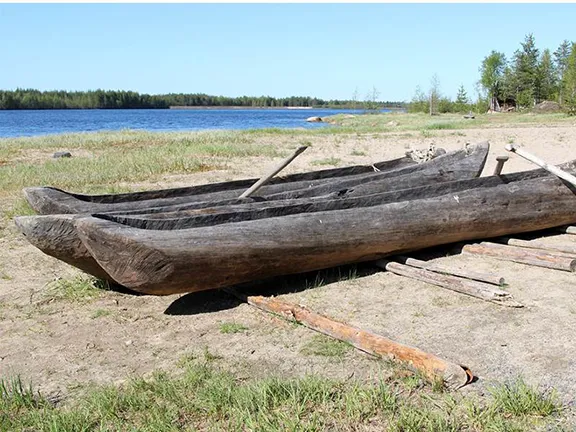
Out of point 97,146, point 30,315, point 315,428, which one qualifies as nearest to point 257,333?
point 315,428

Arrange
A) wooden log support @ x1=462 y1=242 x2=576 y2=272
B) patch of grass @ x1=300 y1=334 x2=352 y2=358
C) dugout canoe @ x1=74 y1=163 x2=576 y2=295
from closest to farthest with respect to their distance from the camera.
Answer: patch of grass @ x1=300 y1=334 x2=352 y2=358, dugout canoe @ x1=74 y1=163 x2=576 y2=295, wooden log support @ x1=462 y1=242 x2=576 y2=272

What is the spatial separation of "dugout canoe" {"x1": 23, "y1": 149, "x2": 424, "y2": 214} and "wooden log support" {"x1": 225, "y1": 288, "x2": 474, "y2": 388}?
1.92 metres

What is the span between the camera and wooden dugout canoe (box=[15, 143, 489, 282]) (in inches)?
175

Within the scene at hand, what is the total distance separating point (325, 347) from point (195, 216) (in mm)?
1573

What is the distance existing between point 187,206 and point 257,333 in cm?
189

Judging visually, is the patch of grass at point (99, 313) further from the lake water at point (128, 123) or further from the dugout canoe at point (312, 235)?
the lake water at point (128, 123)

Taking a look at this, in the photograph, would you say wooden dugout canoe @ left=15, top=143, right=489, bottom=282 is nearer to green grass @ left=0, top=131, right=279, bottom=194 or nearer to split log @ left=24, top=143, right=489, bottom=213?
split log @ left=24, top=143, right=489, bottom=213

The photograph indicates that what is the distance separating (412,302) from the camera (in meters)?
4.66

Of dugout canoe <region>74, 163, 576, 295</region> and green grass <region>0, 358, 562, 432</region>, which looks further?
dugout canoe <region>74, 163, 576, 295</region>

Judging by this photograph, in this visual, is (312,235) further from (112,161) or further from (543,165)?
(112,161)

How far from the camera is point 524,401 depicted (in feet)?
9.52

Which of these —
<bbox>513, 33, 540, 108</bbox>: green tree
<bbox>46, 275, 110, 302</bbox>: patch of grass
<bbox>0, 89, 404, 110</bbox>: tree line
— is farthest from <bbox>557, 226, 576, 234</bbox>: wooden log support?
<bbox>0, 89, 404, 110</bbox>: tree line

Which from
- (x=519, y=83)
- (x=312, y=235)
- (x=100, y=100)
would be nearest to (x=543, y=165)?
(x=312, y=235)

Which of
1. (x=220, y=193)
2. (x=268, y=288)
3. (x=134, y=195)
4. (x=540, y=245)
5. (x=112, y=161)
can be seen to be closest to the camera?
(x=268, y=288)
